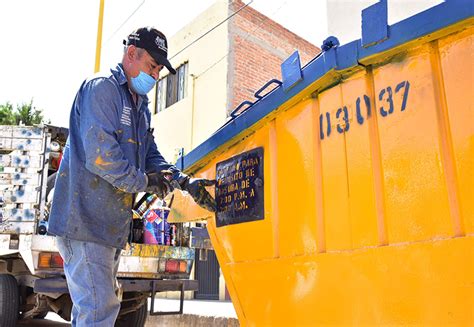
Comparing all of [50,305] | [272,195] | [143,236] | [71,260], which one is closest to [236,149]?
[272,195]

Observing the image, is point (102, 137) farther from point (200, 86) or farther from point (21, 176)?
point (200, 86)

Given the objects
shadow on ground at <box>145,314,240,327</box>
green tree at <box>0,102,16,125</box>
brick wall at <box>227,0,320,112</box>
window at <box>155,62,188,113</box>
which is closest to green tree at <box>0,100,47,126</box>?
green tree at <box>0,102,16,125</box>

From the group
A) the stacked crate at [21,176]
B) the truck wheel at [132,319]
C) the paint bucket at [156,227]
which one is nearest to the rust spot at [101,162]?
the stacked crate at [21,176]

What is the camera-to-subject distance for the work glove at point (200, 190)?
239cm

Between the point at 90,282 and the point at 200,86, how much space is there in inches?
335

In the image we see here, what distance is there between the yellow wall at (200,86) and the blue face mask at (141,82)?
23.1 ft

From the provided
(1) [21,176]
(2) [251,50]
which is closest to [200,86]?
(2) [251,50]

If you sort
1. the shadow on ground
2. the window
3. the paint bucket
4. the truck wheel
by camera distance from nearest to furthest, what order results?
the truck wheel < the paint bucket < the shadow on ground < the window

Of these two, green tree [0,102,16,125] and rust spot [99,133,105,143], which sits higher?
green tree [0,102,16,125]

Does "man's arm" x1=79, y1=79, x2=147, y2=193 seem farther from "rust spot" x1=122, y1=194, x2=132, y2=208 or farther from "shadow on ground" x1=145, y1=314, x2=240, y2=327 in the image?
"shadow on ground" x1=145, y1=314, x2=240, y2=327

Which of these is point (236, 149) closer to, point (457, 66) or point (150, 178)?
point (150, 178)

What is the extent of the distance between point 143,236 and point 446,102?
11.3ft

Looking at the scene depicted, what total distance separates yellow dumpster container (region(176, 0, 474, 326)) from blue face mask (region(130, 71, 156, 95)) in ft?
1.59

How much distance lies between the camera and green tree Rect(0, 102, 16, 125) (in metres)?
21.8
